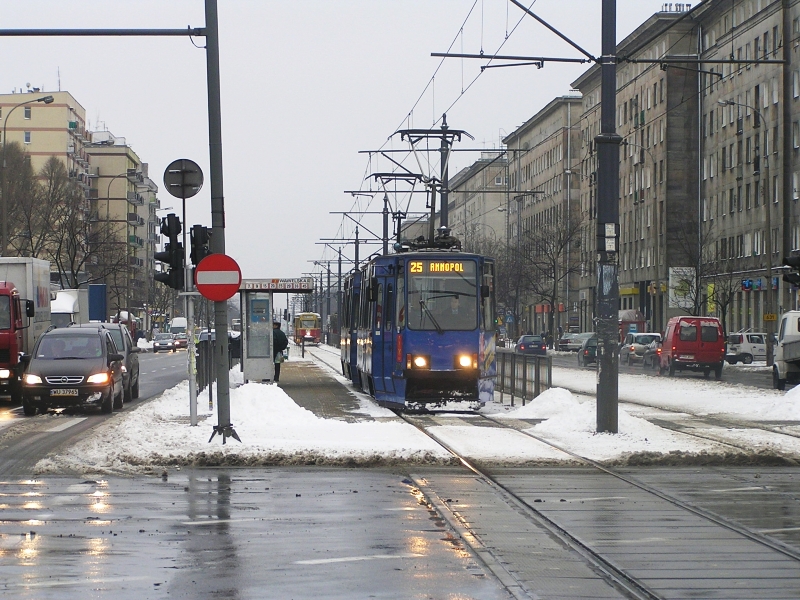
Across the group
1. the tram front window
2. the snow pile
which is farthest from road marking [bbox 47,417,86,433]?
the tram front window

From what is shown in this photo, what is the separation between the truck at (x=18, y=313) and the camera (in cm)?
2941

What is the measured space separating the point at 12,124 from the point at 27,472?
11939cm

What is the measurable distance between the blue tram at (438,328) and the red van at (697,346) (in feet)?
79.4

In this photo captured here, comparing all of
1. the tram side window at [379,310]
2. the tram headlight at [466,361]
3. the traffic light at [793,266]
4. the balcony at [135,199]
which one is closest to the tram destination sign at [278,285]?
the tram side window at [379,310]

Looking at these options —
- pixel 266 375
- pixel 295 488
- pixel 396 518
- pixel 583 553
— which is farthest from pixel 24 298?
pixel 583 553

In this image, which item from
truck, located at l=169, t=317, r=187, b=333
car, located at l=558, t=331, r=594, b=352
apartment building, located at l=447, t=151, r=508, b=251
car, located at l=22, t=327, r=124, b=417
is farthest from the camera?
apartment building, located at l=447, t=151, r=508, b=251

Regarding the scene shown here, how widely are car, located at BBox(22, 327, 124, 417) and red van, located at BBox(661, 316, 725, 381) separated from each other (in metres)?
26.4

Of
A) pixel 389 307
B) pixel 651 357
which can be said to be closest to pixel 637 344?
pixel 651 357

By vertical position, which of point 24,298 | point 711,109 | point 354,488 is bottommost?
point 354,488

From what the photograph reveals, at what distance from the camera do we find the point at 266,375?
34.8 meters

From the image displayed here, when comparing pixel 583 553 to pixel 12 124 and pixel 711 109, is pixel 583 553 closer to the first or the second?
pixel 711 109

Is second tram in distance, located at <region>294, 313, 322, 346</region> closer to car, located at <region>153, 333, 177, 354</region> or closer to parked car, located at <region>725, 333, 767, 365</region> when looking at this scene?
car, located at <region>153, 333, 177, 354</region>

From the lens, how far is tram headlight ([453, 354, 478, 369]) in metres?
25.1

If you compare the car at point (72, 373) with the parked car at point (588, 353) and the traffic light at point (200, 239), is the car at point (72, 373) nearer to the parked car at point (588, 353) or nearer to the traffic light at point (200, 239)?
the traffic light at point (200, 239)
